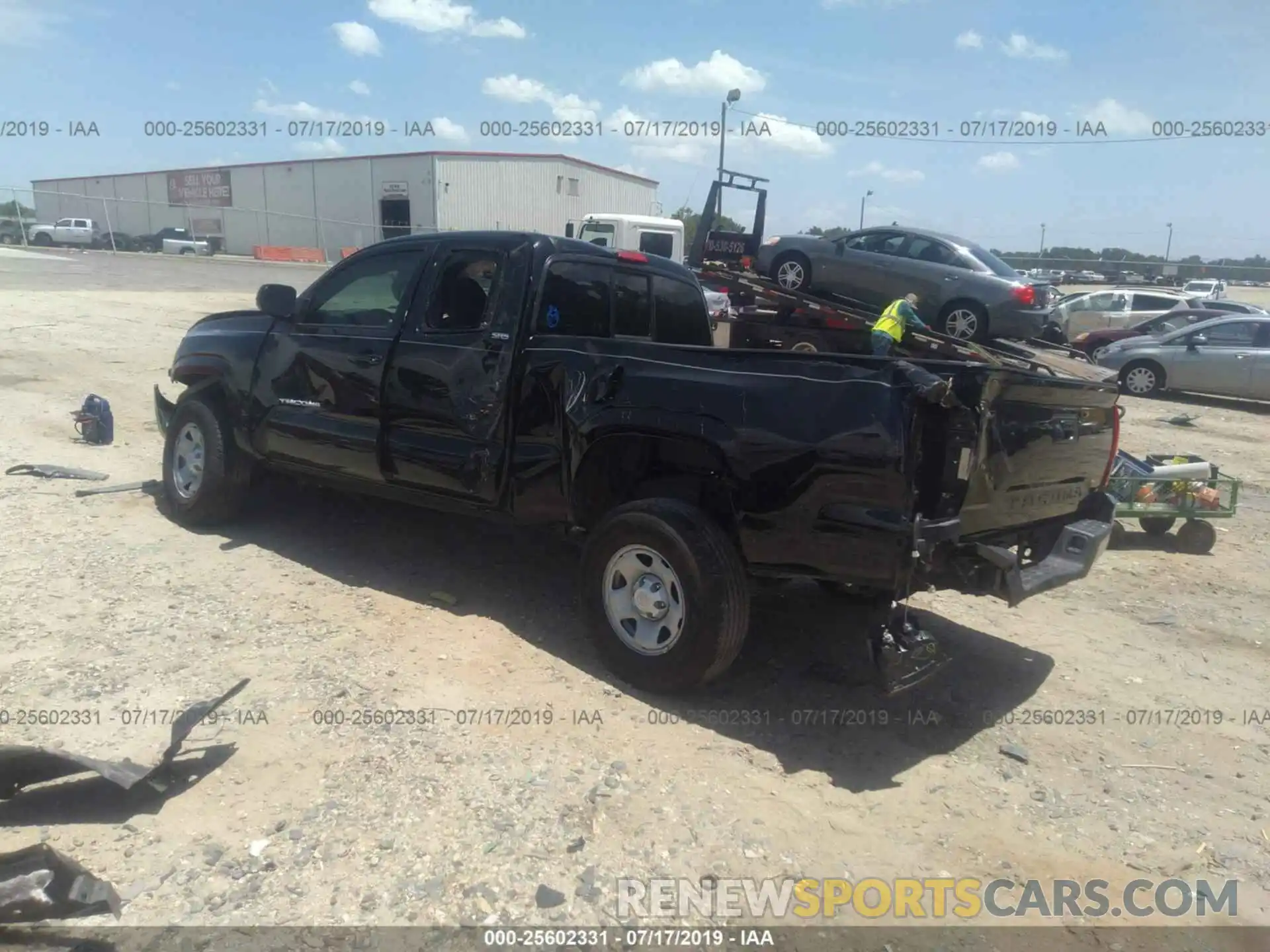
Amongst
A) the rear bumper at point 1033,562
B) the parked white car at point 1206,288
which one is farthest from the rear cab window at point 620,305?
the parked white car at point 1206,288

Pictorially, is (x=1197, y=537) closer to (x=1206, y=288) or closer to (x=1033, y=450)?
(x=1033, y=450)

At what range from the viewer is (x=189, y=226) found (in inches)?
1827

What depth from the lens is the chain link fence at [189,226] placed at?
4128cm

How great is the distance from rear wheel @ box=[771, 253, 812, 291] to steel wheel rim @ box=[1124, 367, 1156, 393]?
7477mm

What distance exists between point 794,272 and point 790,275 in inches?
2.4

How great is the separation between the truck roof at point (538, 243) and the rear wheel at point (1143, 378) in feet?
42.8

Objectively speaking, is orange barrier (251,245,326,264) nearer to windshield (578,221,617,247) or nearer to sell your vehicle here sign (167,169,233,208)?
sell your vehicle here sign (167,169,233,208)

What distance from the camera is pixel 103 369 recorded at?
11.4 metres

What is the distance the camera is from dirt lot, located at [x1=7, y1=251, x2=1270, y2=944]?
122 inches

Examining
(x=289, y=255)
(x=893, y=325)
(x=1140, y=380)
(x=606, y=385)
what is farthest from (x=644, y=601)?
(x=289, y=255)

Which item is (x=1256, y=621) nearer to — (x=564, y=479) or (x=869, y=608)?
(x=869, y=608)

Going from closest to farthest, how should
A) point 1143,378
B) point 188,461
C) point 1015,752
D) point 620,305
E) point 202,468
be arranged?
point 1015,752 < point 620,305 < point 202,468 < point 188,461 < point 1143,378

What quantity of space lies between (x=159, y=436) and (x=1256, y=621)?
9.03 metres

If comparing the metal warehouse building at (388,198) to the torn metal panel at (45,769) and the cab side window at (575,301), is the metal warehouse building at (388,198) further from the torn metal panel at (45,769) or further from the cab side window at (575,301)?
the torn metal panel at (45,769)
